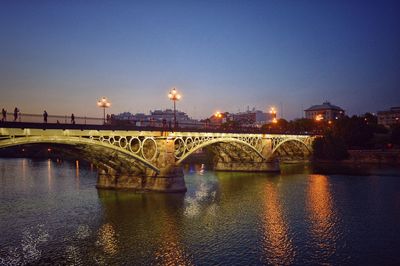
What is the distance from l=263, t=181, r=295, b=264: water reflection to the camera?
2183 cm

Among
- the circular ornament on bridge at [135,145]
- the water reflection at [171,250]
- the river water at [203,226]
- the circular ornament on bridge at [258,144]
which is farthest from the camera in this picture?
the circular ornament on bridge at [258,144]

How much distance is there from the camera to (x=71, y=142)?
1308 inches

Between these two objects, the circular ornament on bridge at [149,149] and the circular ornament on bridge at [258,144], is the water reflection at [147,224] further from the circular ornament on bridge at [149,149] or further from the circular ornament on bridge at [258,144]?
the circular ornament on bridge at [258,144]

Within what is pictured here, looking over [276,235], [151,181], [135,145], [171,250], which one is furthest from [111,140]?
[276,235]

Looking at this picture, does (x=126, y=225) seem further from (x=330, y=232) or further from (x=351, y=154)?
(x=351, y=154)

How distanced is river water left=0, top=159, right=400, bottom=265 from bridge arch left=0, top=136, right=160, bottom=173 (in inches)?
186

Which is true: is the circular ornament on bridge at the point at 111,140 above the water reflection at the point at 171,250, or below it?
above

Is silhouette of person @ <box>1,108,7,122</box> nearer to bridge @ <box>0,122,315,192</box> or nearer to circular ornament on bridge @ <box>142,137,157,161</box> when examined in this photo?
bridge @ <box>0,122,315,192</box>

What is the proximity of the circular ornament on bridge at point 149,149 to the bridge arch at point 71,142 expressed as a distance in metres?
2.26

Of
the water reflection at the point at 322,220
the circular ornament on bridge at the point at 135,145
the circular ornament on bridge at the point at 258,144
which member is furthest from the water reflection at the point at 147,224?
the circular ornament on bridge at the point at 258,144

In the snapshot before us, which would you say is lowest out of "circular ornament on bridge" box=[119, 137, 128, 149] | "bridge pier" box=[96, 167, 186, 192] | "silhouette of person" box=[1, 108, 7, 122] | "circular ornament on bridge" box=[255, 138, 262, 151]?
"bridge pier" box=[96, 167, 186, 192]

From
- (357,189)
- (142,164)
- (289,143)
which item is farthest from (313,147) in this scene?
(142,164)

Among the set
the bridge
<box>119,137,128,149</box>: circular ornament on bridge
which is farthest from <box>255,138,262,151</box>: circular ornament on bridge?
<box>119,137,128,149</box>: circular ornament on bridge

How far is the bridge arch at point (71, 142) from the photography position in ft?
95.1
